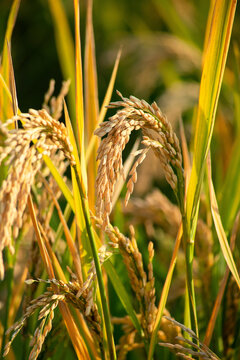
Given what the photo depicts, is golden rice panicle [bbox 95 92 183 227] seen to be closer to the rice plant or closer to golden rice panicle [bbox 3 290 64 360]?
the rice plant

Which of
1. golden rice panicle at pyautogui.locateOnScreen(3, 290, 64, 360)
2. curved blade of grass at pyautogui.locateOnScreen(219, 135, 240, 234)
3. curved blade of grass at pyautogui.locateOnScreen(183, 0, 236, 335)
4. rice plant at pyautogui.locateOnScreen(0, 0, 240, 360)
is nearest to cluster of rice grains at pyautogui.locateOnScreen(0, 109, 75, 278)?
rice plant at pyautogui.locateOnScreen(0, 0, 240, 360)

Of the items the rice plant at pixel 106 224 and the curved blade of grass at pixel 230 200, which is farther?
the curved blade of grass at pixel 230 200

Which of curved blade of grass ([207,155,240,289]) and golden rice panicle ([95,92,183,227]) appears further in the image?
curved blade of grass ([207,155,240,289])

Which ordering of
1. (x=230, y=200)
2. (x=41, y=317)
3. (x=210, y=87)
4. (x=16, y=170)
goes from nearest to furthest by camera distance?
(x=16, y=170), (x=41, y=317), (x=210, y=87), (x=230, y=200)

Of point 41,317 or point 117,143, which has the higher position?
point 117,143

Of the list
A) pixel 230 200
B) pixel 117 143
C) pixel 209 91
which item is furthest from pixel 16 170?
pixel 230 200

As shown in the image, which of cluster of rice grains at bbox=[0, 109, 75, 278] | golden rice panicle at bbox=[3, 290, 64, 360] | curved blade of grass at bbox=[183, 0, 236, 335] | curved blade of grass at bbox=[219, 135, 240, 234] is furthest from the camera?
curved blade of grass at bbox=[219, 135, 240, 234]

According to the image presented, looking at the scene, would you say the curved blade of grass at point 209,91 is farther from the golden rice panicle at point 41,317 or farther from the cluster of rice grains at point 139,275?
the golden rice panicle at point 41,317

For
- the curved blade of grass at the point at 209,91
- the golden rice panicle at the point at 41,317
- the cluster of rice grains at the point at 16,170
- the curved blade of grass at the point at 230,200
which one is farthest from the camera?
the curved blade of grass at the point at 230,200

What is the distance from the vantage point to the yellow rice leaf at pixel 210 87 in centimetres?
76

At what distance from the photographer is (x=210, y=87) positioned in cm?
76

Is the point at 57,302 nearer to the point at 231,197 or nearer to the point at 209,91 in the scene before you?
the point at 209,91

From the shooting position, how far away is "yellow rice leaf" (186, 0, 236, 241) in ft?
2.48

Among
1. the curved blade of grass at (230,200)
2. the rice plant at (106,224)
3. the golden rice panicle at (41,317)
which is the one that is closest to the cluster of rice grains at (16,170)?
the rice plant at (106,224)
